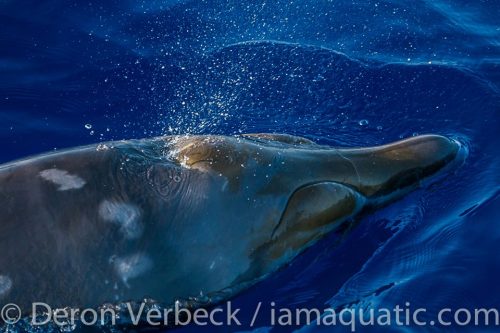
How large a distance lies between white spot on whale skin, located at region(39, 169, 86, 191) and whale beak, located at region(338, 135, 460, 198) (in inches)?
82.8

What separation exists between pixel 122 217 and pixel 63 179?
1.65 ft

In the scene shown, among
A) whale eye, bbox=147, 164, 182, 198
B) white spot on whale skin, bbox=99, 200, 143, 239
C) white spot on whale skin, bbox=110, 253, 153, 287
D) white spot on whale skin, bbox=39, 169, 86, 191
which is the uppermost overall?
white spot on whale skin, bbox=39, 169, 86, 191

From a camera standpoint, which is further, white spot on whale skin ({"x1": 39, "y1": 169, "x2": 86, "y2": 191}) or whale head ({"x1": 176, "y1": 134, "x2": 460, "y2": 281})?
whale head ({"x1": 176, "y1": 134, "x2": 460, "y2": 281})

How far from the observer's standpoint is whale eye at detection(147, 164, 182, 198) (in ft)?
18.5

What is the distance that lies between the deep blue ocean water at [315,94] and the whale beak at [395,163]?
297mm

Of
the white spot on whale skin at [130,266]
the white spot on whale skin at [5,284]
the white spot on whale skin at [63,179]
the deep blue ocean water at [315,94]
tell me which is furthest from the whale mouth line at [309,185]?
the white spot on whale skin at [5,284]

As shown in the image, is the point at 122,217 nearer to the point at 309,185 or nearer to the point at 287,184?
the point at 287,184

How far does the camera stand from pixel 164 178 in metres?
5.69

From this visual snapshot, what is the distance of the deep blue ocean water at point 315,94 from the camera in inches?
249

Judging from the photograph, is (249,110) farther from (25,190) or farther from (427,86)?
(25,190)

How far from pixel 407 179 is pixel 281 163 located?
1235 millimetres

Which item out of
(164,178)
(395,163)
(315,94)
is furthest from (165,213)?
(315,94)

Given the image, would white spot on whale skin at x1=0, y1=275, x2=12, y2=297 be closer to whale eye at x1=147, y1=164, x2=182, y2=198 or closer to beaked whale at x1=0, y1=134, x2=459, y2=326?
beaked whale at x1=0, y1=134, x2=459, y2=326

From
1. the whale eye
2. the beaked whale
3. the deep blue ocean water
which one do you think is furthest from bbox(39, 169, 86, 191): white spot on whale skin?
the deep blue ocean water
